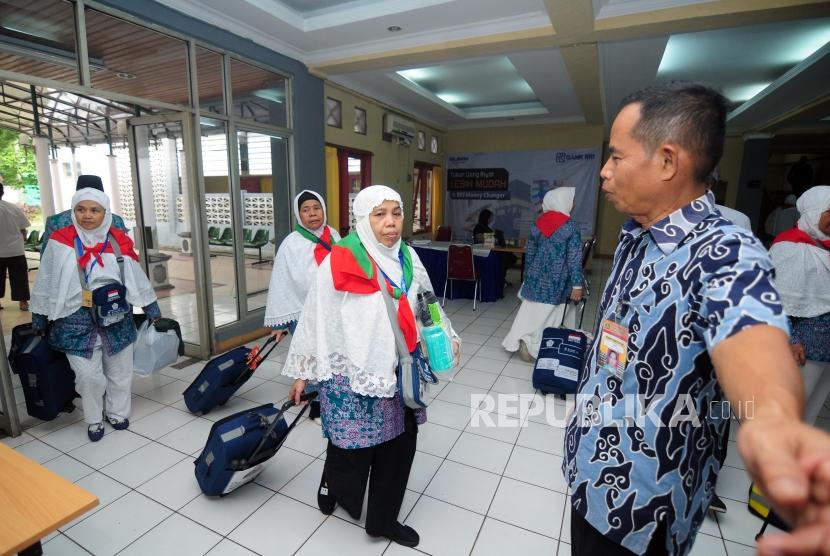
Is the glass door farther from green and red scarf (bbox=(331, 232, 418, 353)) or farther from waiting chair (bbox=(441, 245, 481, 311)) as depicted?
waiting chair (bbox=(441, 245, 481, 311))

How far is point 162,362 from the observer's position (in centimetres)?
295

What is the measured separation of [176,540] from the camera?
1.86 metres

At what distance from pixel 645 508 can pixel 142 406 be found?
334 centimetres

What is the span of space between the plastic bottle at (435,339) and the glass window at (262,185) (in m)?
3.20

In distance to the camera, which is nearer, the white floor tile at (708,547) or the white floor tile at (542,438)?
the white floor tile at (708,547)

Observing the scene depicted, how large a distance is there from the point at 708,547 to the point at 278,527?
1.99m

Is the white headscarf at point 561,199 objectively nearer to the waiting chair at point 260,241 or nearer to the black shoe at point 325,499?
the black shoe at point 325,499

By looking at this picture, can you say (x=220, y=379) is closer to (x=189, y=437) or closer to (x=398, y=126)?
(x=189, y=437)

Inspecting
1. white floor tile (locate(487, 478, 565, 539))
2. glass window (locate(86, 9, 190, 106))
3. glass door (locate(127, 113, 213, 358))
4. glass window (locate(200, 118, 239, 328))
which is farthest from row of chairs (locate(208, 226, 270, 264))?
white floor tile (locate(487, 478, 565, 539))

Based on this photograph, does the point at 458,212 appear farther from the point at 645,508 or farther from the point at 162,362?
the point at 645,508

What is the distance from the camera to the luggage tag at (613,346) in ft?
2.89

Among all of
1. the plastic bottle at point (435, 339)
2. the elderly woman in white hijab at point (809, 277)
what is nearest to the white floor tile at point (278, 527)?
the plastic bottle at point (435, 339)

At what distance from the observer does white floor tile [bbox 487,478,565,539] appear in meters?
2.00

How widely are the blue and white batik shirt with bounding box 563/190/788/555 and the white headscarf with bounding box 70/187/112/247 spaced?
2.89 metres
